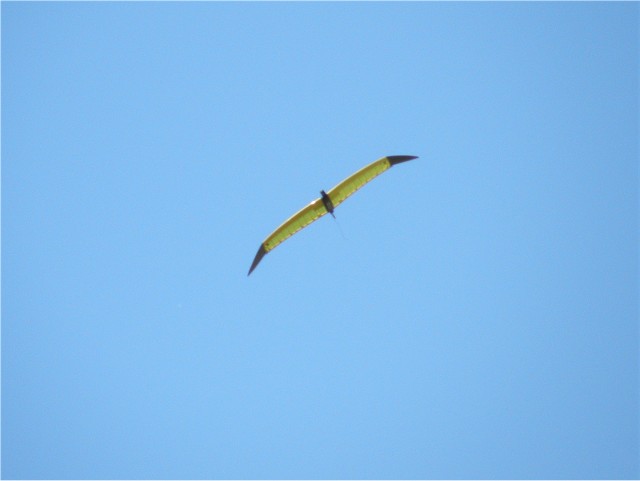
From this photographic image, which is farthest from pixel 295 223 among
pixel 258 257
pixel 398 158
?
pixel 398 158

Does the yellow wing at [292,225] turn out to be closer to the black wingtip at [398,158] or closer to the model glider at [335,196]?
the model glider at [335,196]

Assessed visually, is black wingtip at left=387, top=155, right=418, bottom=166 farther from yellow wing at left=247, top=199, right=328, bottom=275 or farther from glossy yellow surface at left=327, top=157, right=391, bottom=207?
yellow wing at left=247, top=199, right=328, bottom=275

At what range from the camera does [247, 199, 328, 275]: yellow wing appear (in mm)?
30297

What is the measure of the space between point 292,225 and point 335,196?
2.50 m

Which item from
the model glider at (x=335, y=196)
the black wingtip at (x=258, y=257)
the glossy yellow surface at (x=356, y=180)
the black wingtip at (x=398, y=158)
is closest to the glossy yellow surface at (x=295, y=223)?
the model glider at (x=335, y=196)

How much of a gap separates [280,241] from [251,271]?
205 centimetres

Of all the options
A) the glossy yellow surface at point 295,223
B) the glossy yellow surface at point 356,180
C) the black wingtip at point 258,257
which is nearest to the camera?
the glossy yellow surface at point 356,180

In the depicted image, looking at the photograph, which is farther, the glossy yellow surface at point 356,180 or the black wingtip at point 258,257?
the black wingtip at point 258,257

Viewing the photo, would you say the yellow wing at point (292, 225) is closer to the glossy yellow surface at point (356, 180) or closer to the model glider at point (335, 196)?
the model glider at point (335, 196)

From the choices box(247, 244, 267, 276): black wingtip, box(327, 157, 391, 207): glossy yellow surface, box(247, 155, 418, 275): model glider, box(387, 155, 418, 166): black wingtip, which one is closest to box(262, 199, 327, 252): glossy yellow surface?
box(247, 155, 418, 275): model glider

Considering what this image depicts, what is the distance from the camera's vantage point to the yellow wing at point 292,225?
30.3 meters

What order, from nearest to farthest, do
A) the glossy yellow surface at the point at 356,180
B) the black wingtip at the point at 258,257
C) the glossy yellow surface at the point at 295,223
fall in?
the glossy yellow surface at the point at 356,180 → the glossy yellow surface at the point at 295,223 → the black wingtip at the point at 258,257

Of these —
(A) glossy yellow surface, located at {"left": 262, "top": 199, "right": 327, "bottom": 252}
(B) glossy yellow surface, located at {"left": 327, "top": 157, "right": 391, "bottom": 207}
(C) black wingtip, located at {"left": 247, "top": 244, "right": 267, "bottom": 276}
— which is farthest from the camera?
(C) black wingtip, located at {"left": 247, "top": 244, "right": 267, "bottom": 276}

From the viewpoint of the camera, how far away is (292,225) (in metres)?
30.9
